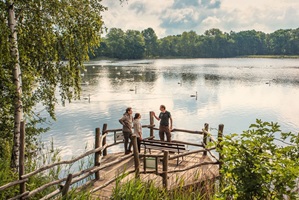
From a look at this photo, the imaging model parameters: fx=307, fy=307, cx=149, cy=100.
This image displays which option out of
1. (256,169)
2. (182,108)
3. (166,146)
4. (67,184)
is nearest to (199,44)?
(182,108)

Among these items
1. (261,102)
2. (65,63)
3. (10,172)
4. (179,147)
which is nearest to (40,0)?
(65,63)

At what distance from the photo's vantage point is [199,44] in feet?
526

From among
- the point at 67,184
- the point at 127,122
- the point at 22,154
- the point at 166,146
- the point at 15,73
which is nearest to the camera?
the point at 22,154

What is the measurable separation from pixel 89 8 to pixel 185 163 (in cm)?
687

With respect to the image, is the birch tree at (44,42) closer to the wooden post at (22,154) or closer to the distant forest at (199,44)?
the wooden post at (22,154)

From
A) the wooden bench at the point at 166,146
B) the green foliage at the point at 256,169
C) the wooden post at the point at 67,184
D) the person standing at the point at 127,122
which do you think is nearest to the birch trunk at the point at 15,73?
the wooden post at the point at 67,184

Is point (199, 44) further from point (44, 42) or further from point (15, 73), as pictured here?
point (15, 73)

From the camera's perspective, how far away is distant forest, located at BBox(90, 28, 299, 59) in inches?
5541

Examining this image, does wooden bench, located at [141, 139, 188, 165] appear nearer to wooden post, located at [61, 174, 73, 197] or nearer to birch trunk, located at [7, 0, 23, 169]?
wooden post, located at [61, 174, 73, 197]

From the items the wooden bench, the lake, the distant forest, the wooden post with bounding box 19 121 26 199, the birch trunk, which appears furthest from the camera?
the distant forest

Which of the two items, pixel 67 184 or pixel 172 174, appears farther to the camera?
pixel 172 174

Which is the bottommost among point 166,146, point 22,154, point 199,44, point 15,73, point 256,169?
point 166,146

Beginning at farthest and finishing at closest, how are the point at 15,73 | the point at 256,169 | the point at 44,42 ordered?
1. the point at 44,42
2. the point at 15,73
3. the point at 256,169

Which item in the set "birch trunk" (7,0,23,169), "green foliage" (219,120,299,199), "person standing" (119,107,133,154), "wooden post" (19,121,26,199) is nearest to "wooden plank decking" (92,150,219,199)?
"person standing" (119,107,133,154)
